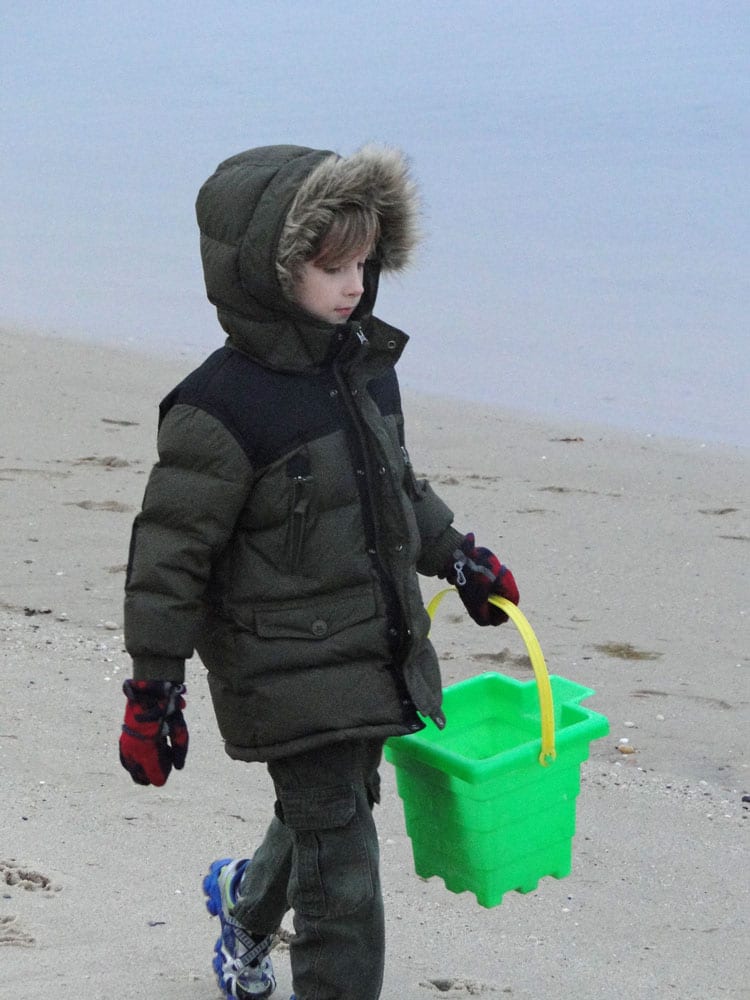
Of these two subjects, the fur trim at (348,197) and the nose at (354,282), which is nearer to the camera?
the fur trim at (348,197)

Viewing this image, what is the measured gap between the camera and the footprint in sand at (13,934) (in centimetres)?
286

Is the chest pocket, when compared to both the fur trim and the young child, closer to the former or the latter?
the young child

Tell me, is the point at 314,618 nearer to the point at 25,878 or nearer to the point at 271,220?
the point at 271,220

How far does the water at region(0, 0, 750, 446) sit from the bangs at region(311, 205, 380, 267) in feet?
4.19

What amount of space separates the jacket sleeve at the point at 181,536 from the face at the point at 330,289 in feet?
0.90

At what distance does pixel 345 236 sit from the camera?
8.16 ft

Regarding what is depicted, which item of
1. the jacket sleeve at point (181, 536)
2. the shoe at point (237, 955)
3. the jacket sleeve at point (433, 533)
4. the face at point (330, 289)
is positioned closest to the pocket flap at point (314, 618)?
the jacket sleeve at point (181, 536)

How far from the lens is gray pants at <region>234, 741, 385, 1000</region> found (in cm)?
249

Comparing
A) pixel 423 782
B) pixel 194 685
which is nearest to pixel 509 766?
pixel 423 782

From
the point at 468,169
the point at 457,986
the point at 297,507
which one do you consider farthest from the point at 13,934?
the point at 468,169

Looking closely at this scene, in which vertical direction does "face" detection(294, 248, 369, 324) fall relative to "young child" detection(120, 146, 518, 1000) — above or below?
above

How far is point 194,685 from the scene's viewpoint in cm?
430

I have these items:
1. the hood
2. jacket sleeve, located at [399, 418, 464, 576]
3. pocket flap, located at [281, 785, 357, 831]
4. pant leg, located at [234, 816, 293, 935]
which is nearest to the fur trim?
the hood

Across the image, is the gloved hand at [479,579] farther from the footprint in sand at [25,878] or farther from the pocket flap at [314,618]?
the footprint in sand at [25,878]
